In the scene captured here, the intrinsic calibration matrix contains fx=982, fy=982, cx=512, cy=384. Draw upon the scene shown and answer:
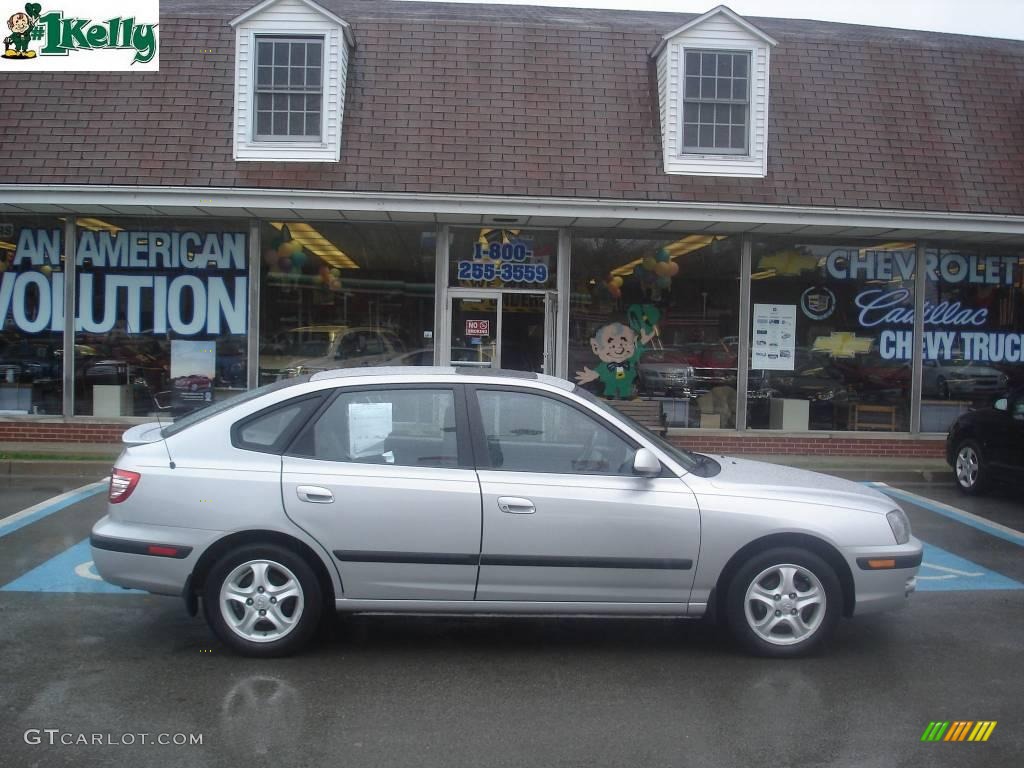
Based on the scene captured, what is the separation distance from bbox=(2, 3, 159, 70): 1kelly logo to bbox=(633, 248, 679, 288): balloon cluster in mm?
7413

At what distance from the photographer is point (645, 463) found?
17.6ft

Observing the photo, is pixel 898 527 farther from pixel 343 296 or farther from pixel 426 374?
pixel 343 296

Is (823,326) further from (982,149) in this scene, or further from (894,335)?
(982,149)

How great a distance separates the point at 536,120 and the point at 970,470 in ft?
23.1

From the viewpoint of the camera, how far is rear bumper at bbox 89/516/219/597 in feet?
17.5

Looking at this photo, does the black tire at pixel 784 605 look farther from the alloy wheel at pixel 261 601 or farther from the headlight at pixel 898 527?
the alloy wheel at pixel 261 601

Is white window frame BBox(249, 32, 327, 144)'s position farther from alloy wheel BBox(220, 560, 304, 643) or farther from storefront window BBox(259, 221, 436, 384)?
alloy wheel BBox(220, 560, 304, 643)

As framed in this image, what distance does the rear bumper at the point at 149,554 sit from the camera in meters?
5.33

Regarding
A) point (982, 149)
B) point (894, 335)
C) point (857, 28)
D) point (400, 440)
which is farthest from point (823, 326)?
point (400, 440)

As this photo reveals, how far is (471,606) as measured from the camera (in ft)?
17.9

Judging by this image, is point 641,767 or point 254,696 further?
point 254,696

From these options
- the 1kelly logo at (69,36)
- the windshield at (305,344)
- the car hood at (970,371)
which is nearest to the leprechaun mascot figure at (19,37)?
the 1kelly logo at (69,36)

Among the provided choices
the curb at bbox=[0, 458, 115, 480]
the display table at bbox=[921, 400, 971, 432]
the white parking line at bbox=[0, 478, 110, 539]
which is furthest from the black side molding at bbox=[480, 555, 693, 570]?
the display table at bbox=[921, 400, 971, 432]

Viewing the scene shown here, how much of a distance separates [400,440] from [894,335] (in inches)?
416
